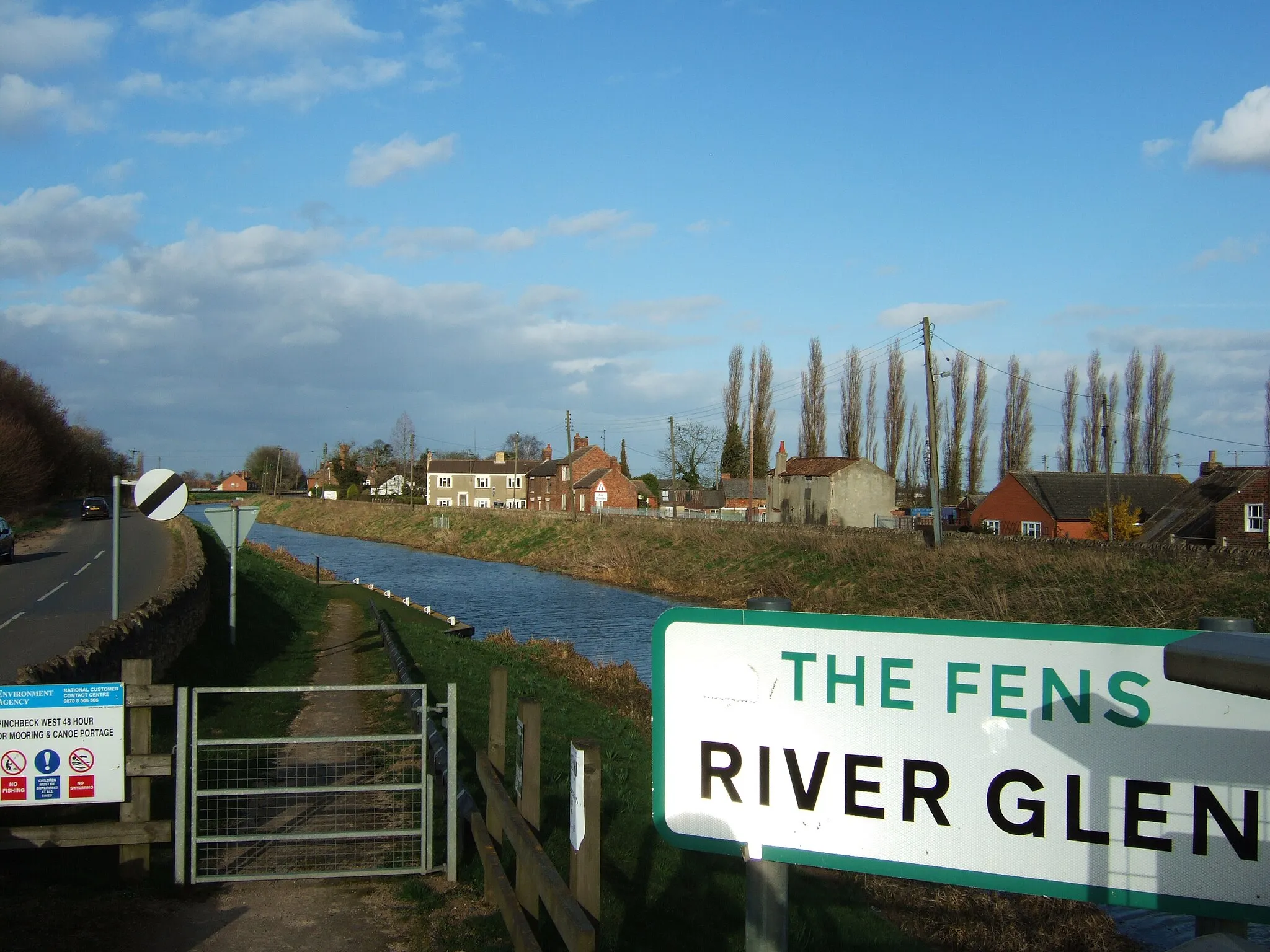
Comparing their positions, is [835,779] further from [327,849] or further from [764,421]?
[764,421]

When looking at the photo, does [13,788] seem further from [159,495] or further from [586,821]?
[159,495]

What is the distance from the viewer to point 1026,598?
2938 centimetres

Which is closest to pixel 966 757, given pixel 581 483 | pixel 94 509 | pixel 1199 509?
pixel 1199 509

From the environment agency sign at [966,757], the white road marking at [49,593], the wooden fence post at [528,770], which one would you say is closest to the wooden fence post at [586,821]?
the wooden fence post at [528,770]

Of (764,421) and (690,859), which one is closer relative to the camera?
(690,859)

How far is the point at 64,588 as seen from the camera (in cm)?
2642

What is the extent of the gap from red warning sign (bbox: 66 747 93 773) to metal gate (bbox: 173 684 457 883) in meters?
0.57

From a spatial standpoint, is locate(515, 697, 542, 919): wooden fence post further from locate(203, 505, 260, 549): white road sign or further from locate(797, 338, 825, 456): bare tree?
locate(797, 338, 825, 456): bare tree

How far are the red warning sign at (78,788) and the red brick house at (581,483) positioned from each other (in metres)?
70.8

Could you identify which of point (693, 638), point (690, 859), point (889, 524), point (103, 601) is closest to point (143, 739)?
point (690, 859)

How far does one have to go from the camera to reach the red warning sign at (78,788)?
686 cm

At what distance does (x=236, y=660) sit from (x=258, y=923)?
39.1ft

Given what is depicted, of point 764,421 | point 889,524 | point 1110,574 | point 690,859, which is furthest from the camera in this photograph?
point 764,421

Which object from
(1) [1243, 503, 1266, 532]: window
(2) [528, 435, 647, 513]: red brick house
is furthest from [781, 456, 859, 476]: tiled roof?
(1) [1243, 503, 1266, 532]: window
